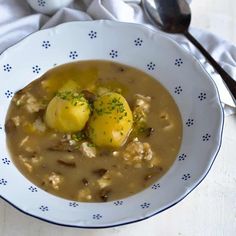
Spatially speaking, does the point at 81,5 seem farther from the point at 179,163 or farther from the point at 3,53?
the point at 179,163

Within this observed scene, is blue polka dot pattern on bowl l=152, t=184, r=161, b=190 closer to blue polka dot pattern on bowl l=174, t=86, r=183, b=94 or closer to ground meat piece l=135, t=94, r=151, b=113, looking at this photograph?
ground meat piece l=135, t=94, r=151, b=113

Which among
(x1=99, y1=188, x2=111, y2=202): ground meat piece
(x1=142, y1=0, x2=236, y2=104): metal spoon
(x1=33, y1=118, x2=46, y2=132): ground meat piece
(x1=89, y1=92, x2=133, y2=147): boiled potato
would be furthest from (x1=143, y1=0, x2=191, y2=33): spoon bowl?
(x1=99, y1=188, x2=111, y2=202): ground meat piece

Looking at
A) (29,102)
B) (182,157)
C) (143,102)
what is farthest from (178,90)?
(29,102)

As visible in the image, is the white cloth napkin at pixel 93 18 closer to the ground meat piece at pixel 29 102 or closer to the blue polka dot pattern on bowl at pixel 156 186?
the ground meat piece at pixel 29 102

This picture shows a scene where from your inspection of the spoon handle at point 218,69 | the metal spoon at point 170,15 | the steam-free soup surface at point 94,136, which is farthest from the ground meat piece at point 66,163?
the metal spoon at point 170,15

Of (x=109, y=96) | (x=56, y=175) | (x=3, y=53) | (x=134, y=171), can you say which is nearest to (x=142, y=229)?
(x=134, y=171)

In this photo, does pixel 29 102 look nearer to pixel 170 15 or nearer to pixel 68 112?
pixel 68 112
